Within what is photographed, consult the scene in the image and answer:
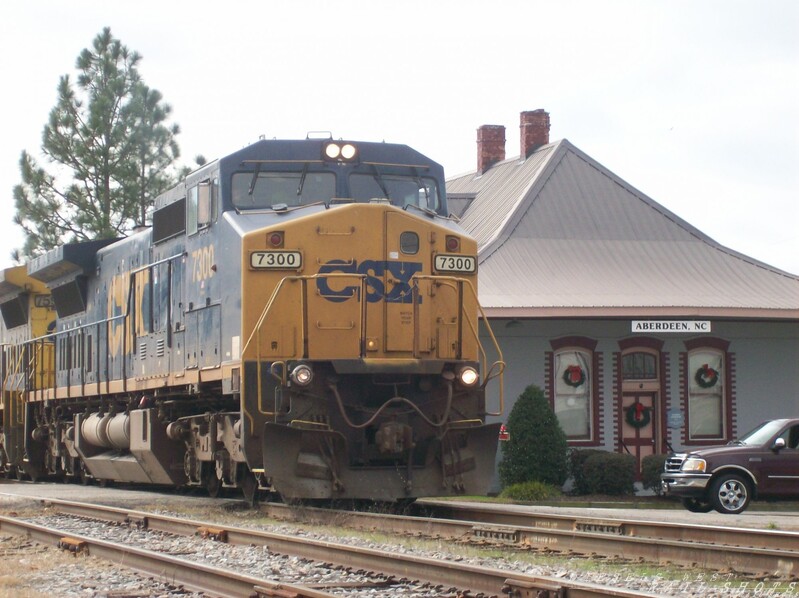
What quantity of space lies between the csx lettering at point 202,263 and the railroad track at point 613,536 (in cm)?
264

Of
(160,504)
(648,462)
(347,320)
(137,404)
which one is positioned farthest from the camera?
(648,462)

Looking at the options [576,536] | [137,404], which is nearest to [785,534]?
[576,536]

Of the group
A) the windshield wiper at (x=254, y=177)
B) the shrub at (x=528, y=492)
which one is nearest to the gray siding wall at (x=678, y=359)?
the shrub at (x=528, y=492)

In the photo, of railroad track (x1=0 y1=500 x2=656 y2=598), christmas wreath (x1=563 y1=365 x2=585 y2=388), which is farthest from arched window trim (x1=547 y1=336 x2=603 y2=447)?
railroad track (x1=0 y1=500 x2=656 y2=598)

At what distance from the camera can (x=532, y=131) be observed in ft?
104

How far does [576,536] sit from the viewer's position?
33.3ft

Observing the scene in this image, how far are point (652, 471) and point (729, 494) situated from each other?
671cm

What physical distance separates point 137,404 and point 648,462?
11491 millimetres

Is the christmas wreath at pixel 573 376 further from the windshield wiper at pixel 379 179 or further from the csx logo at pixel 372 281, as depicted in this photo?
the csx logo at pixel 372 281

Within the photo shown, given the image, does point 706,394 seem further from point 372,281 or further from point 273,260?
point 273,260

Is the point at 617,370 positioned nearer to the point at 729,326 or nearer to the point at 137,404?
the point at 729,326

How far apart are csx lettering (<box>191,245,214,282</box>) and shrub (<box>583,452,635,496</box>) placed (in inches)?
460

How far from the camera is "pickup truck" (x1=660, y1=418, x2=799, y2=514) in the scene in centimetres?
1709

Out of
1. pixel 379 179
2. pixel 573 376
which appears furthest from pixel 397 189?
pixel 573 376
